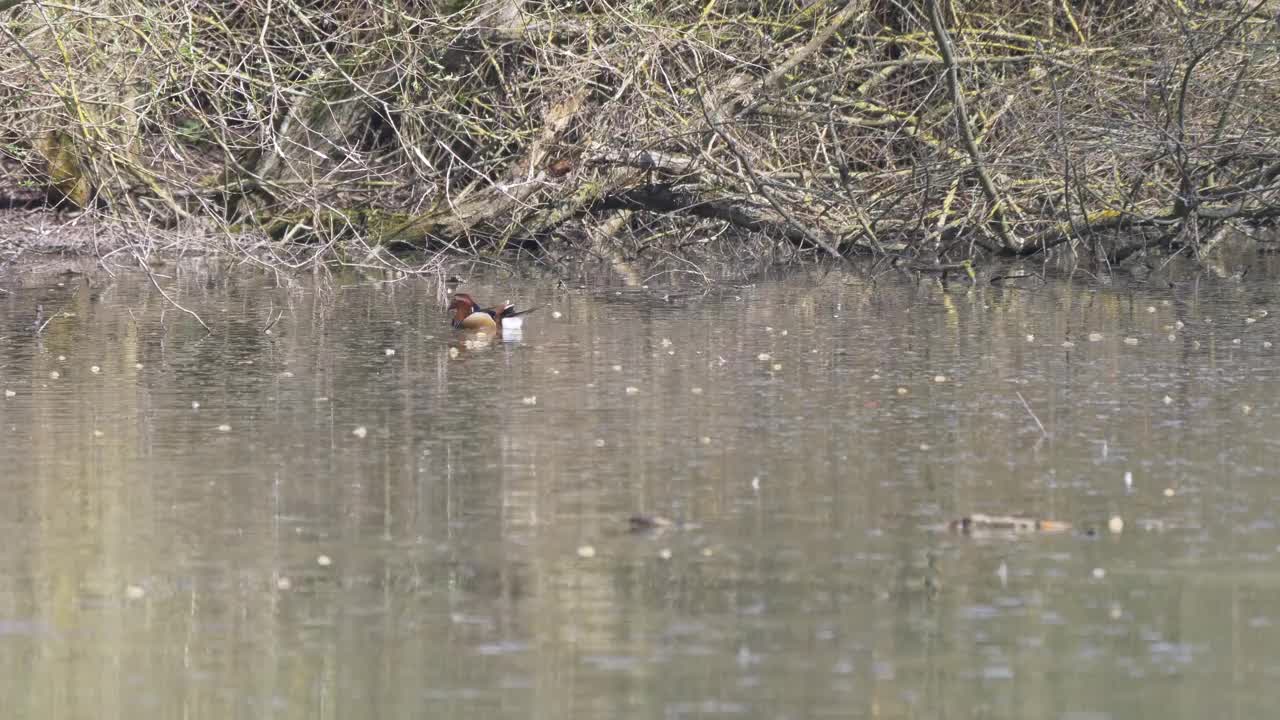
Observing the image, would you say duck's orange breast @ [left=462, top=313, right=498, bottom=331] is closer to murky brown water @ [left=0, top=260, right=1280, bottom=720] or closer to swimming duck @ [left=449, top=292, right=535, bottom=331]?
swimming duck @ [left=449, top=292, right=535, bottom=331]

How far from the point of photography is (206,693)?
4.73 m

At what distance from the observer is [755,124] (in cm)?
1823

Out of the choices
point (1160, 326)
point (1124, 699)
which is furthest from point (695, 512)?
point (1160, 326)

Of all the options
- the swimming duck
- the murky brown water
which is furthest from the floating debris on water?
the swimming duck

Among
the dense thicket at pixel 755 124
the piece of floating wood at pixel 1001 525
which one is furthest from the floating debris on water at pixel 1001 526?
the dense thicket at pixel 755 124

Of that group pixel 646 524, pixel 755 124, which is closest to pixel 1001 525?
pixel 646 524

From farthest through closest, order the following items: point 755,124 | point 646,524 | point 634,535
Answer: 1. point 755,124
2. point 646,524
3. point 634,535

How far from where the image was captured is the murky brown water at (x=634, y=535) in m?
4.81

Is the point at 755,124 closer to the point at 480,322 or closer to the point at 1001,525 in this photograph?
the point at 480,322

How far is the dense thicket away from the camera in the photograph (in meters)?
17.4

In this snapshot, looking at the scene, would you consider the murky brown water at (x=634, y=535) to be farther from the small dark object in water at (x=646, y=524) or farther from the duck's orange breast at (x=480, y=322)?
the duck's orange breast at (x=480, y=322)

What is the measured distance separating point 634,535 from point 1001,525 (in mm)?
1139

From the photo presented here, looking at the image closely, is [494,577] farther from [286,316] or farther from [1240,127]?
[1240,127]

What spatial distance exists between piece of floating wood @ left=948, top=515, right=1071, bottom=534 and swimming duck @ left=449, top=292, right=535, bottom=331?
24.3 feet
